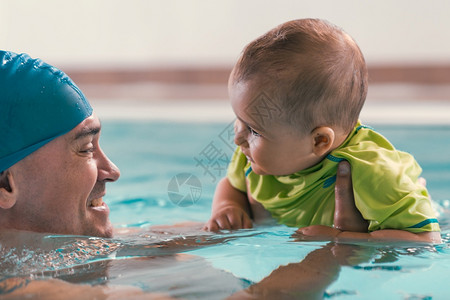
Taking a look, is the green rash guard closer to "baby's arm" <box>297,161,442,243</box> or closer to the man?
"baby's arm" <box>297,161,442,243</box>

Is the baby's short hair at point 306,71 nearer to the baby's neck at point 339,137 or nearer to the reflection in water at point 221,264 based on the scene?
the baby's neck at point 339,137

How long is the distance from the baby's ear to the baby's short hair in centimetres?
2

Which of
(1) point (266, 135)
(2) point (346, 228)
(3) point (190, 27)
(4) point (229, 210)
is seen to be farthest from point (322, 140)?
(3) point (190, 27)

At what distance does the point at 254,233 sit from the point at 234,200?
0.31 meters

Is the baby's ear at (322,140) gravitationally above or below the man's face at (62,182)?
above

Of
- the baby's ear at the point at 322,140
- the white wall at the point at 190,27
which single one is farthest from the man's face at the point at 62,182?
the white wall at the point at 190,27

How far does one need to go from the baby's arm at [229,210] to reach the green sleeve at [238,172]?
24 millimetres

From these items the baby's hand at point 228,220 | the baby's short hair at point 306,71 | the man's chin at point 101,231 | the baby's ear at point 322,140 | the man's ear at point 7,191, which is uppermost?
the baby's short hair at point 306,71

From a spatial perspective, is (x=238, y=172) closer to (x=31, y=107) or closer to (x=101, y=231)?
(x=101, y=231)

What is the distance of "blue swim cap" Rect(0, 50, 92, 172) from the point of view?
172 centimetres

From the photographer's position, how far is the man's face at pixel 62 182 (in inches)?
69.4

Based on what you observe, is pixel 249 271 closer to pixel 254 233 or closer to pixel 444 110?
pixel 254 233

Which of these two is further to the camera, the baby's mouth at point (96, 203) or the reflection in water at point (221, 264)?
the baby's mouth at point (96, 203)

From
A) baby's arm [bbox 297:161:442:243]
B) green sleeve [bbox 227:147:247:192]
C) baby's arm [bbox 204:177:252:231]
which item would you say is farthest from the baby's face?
green sleeve [bbox 227:147:247:192]
